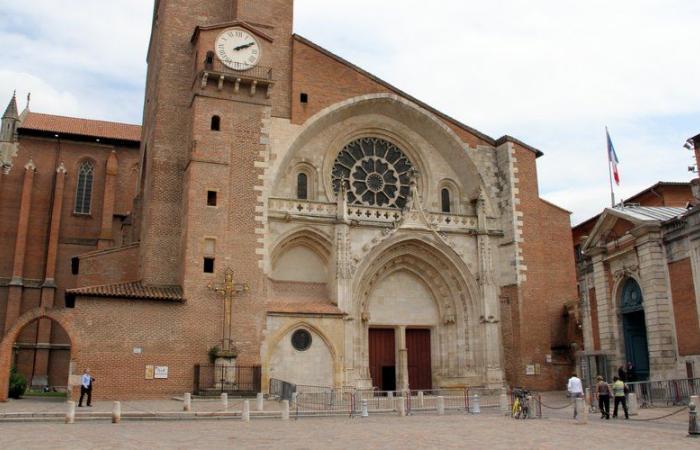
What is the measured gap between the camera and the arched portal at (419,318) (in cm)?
2961

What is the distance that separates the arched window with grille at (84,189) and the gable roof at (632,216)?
100 feet

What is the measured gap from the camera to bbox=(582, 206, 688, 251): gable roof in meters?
21.8

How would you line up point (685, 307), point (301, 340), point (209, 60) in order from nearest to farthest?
point (685, 307), point (301, 340), point (209, 60)

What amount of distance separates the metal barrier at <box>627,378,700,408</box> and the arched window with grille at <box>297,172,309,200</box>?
1587 centimetres

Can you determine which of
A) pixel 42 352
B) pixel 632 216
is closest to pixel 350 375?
pixel 632 216

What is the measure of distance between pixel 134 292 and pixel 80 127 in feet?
78.5

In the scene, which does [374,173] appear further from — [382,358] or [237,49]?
[382,358]

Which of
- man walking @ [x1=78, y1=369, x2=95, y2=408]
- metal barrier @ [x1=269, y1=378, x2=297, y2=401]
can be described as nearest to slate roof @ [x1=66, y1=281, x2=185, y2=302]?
man walking @ [x1=78, y1=369, x2=95, y2=408]

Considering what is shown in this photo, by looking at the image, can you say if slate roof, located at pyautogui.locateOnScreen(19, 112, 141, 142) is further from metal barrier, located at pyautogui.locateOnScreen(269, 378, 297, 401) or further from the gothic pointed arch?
metal barrier, located at pyautogui.locateOnScreen(269, 378, 297, 401)

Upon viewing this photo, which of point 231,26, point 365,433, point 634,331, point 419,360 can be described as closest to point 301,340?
point 419,360

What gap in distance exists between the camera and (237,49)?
28344 mm

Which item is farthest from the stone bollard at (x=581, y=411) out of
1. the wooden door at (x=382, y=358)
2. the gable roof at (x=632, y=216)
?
the wooden door at (x=382, y=358)

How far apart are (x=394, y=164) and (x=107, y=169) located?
19871mm

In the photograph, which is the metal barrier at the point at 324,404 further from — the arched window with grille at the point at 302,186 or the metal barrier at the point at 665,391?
the arched window with grille at the point at 302,186
